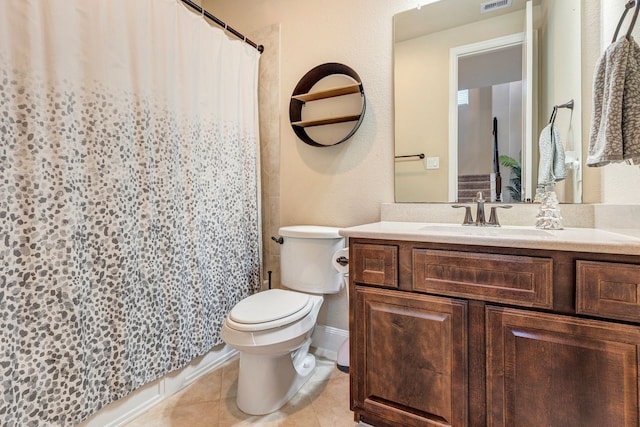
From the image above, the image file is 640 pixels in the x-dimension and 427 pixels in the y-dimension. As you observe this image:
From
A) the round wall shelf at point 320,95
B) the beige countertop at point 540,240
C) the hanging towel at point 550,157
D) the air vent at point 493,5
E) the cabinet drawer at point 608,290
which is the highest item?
the air vent at point 493,5

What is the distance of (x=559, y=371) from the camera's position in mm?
906

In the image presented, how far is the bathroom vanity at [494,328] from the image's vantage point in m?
0.85

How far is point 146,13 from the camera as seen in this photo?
1.42m

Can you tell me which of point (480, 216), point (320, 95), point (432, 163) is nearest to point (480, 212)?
point (480, 216)

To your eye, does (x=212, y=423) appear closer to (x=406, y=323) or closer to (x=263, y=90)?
(x=406, y=323)

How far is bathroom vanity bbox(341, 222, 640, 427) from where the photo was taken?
2.79 feet

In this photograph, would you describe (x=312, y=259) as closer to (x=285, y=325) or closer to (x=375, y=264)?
(x=285, y=325)

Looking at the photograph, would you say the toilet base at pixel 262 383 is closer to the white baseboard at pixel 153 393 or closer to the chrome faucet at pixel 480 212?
the white baseboard at pixel 153 393

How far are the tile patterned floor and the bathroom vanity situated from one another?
28 cm

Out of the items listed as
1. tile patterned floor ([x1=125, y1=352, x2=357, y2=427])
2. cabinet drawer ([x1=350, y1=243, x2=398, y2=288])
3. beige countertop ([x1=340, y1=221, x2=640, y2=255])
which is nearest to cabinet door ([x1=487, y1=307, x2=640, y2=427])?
beige countertop ([x1=340, y1=221, x2=640, y2=255])

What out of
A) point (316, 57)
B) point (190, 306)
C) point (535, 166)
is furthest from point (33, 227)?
point (535, 166)

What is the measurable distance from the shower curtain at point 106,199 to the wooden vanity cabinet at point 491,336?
934mm

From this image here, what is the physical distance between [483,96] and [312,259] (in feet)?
4.05

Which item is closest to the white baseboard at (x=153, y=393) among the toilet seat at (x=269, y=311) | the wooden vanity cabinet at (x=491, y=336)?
the toilet seat at (x=269, y=311)
